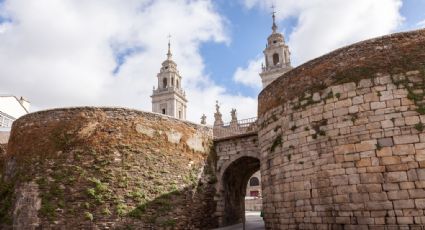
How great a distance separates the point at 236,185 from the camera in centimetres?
1628

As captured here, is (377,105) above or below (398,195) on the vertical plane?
above

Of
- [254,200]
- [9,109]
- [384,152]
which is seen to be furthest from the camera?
[254,200]

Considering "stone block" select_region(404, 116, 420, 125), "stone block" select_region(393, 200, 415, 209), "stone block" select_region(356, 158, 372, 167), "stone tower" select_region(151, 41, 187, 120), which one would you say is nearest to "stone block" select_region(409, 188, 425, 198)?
"stone block" select_region(393, 200, 415, 209)

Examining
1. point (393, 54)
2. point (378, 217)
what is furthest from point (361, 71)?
point (378, 217)

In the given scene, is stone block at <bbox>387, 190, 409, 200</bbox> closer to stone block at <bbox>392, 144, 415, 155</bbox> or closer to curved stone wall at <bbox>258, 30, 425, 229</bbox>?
curved stone wall at <bbox>258, 30, 425, 229</bbox>

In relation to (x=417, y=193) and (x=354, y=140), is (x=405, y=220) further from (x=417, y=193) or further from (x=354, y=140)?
(x=354, y=140)

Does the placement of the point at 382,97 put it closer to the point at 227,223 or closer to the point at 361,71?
the point at 361,71

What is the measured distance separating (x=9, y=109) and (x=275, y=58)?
32780 mm

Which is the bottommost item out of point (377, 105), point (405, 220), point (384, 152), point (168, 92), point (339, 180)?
point (405, 220)

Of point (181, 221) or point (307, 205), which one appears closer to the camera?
point (307, 205)

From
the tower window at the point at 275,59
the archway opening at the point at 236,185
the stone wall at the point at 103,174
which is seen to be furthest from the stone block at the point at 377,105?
the tower window at the point at 275,59

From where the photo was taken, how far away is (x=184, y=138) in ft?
47.1

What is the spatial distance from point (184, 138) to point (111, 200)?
4010 millimetres

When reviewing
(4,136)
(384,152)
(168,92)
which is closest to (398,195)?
(384,152)
